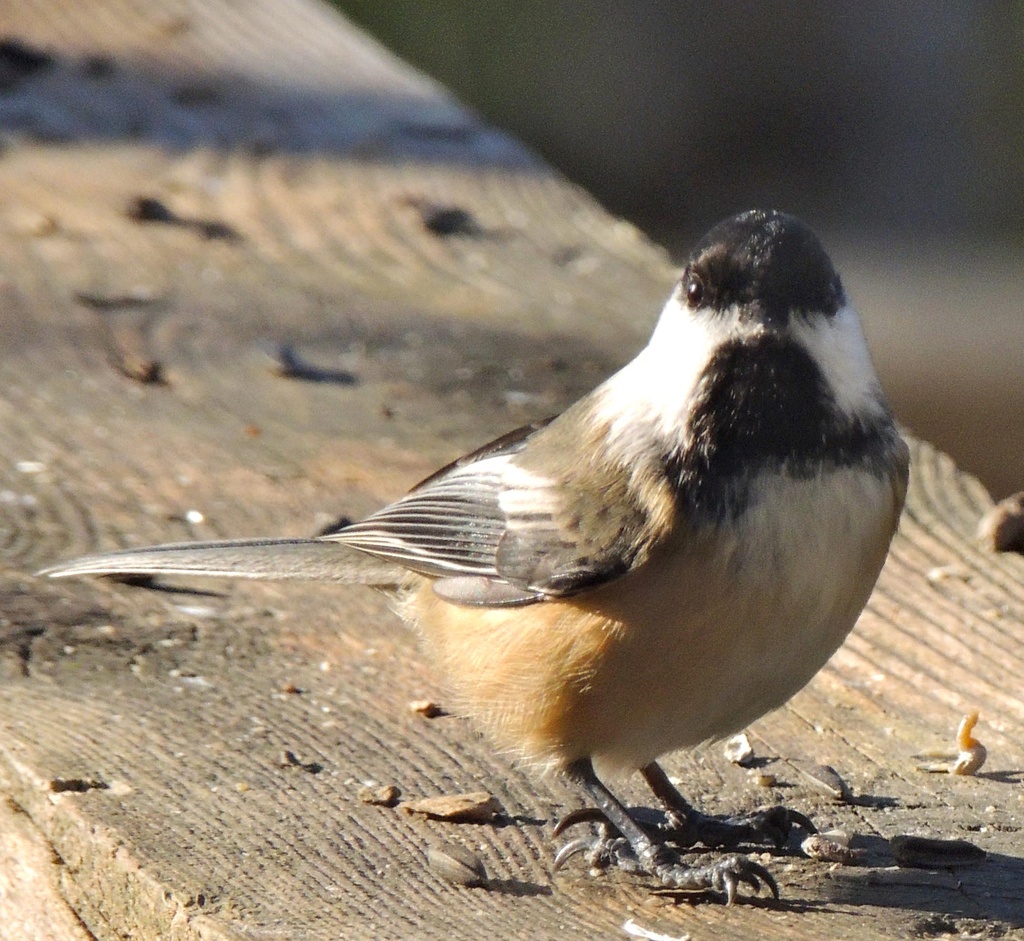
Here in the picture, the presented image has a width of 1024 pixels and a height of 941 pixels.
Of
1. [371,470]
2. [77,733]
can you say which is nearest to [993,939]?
[77,733]

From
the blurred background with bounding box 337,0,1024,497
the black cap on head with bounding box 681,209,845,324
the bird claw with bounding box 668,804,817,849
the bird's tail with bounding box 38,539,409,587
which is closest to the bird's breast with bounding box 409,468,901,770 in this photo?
the bird claw with bounding box 668,804,817,849

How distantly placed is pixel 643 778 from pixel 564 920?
56cm

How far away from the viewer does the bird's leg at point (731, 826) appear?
6.71 ft

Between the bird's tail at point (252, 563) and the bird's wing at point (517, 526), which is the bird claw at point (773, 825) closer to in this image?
the bird's wing at point (517, 526)

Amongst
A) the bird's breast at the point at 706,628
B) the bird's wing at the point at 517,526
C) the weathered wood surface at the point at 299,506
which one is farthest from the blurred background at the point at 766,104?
the bird's breast at the point at 706,628

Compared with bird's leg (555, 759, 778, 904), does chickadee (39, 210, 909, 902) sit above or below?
above

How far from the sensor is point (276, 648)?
2453 mm

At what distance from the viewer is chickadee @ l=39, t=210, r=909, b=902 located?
198 centimetres

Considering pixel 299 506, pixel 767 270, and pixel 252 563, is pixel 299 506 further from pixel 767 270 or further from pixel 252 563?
pixel 767 270

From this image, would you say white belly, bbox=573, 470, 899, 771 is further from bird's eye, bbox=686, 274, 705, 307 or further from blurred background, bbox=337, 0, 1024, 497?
blurred background, bbox=337, 0, 1024, 497

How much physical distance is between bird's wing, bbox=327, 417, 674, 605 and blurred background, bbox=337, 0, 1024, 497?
8.07 meters

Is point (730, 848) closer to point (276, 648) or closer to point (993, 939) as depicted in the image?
point (993, 939)

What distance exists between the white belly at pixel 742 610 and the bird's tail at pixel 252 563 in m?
0.59

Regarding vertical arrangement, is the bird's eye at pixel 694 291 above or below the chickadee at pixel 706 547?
above
